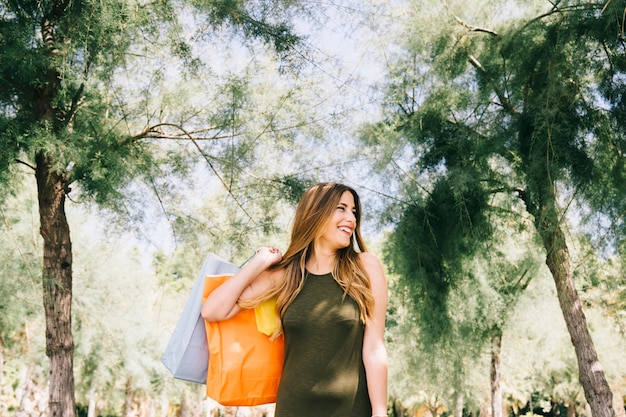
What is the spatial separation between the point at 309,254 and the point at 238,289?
23 centimetres

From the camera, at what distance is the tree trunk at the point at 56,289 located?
3.59 meters

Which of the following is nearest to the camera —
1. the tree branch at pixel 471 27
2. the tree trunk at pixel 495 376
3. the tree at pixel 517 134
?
the tree at pixel 517 134

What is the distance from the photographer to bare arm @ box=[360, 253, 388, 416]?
56.2 inches

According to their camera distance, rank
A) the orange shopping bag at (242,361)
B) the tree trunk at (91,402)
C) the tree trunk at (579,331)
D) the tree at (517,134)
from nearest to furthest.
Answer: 1. the orange shopping bag at (242,361)
2. the tree at (517,134)
3. the tree trunk at (579,331)
4. the tree trunk at (91,402)

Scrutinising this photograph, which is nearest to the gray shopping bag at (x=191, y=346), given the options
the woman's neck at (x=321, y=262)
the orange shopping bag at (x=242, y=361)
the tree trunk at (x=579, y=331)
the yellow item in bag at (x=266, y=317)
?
the orange shopping bag at (x=242, y=361)

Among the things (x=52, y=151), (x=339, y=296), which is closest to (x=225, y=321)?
(x=339, y=296)

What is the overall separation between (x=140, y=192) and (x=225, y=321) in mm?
2679

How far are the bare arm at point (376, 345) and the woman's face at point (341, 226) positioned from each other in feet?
0.23

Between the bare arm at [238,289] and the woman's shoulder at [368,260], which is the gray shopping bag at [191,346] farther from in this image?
the woman's shoulder at [368,260]

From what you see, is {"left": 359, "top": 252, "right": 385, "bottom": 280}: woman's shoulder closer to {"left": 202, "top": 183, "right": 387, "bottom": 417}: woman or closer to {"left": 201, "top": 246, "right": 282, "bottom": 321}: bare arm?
{"left": 202, "top": 183, "right": 387, "bottom": 417}: woman

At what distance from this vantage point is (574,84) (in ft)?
11.7

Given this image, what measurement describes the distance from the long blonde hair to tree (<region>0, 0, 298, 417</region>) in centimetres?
176

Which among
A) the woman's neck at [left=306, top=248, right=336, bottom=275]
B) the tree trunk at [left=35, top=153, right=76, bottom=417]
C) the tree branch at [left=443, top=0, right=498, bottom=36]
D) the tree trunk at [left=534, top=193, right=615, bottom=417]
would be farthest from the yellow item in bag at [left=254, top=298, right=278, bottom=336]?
the tree branch at [left=443, top=0, right=498, bottom=36]

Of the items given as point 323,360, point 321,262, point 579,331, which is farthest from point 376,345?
point 579,331
